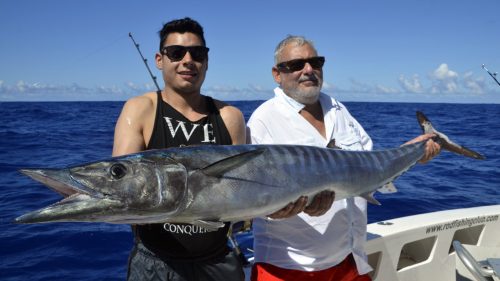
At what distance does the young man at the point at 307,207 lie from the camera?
2588 mm

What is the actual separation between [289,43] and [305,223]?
4.16 feet

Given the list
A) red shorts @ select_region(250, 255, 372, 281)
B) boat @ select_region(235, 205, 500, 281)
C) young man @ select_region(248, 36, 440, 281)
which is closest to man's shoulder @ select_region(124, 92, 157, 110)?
young man @ select_region(248, 36, 440, 281)

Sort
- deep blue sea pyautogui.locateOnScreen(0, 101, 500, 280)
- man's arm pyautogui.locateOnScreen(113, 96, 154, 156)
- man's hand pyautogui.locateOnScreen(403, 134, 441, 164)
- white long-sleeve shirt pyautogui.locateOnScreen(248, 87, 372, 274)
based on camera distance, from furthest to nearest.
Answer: deep blue sea pyautogui.locateOnScreen(0, 101, 500, 280) → man's hand pyautogui.locateOnScreen(403, 134, 441, 164) → white long-sleeve shirt pyautogui.locateOnScreen(248, 87, 372, 274) → man's arm pyautogui.locateOnScreen(113, 96, 154, 156)

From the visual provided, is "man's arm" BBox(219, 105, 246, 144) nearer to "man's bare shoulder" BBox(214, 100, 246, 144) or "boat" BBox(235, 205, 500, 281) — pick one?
"man's bare shoulder" BBox(214, 100, 246, 144)

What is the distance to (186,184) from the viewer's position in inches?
73.3

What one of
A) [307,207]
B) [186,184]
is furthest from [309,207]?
[186,184]

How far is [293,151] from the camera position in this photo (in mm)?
2287

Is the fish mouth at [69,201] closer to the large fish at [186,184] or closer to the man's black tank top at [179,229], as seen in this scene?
the large fish at [186,184]

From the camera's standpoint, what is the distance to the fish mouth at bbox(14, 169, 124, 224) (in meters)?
1.58

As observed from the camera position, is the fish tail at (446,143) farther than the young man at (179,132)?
Yes

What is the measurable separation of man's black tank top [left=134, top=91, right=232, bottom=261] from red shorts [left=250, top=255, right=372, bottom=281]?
0.45 metres

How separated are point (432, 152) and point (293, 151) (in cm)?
172

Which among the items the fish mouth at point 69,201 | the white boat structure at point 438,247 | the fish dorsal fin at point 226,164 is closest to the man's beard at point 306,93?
the fish dorsal fin at point 226,164

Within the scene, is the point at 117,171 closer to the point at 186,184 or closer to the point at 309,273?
the point at 186,184
